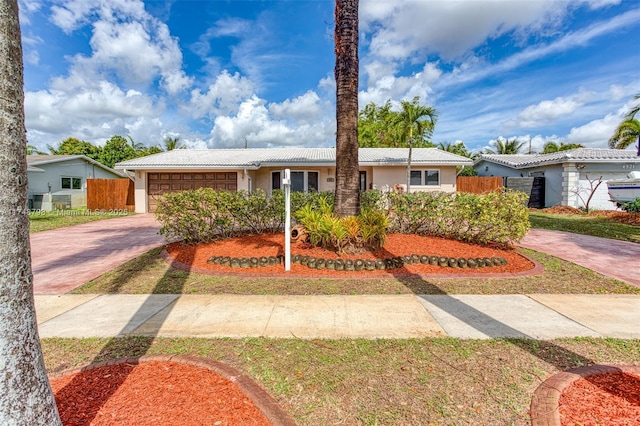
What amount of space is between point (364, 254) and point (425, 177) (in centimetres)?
1314

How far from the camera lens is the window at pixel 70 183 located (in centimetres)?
2334

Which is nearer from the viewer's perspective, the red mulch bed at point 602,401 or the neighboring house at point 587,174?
the red mulch bed at point 602,401

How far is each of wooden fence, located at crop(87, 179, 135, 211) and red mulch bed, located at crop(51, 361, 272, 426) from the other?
62.4ft

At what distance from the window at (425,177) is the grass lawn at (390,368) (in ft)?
51.3

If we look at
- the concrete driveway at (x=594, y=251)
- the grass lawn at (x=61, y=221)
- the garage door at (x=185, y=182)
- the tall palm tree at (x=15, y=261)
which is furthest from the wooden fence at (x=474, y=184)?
the tall palm tree at (x=15, y=261)

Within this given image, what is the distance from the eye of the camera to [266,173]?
737 inches

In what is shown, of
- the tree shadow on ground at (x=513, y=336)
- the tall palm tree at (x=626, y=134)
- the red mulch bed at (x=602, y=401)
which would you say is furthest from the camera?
the tall palm tree at (x=626, y=134)

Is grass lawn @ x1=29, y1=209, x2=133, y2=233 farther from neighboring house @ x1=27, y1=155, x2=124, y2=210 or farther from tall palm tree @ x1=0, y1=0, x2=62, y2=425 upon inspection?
tall palm tree @ x1=0, y1=0, x2=62, y2=425

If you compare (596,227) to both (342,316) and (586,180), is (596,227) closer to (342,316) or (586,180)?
(586,180)

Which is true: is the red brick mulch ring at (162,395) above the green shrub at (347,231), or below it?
below

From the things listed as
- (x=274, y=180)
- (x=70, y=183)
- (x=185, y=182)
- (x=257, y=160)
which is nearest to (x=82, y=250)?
(x=185, y=182)

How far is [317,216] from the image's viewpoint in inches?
286

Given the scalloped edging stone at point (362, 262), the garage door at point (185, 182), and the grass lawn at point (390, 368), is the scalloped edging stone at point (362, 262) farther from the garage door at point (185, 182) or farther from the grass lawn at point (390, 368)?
the garage door at point (185, 182)

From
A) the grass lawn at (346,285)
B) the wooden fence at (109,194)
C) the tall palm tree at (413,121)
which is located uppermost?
the tall palm tree at (413,121)
